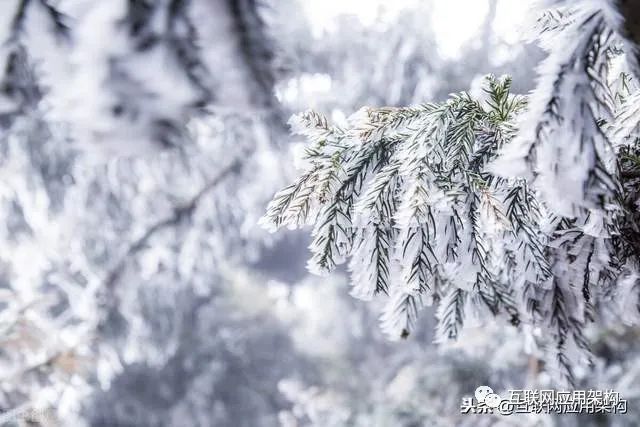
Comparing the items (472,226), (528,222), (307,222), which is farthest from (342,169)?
(528,222)

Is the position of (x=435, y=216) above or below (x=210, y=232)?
below

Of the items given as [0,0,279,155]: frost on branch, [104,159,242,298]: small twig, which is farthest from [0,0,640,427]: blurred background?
[0,0,279,155]: frost on branch

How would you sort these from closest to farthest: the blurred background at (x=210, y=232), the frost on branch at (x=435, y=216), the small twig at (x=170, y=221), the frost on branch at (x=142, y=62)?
the frost on branch at (x=142, y=62) < the frost on branch at (x=435, y=216) < the blurred background at (x=210, y=232) < the small twig at (x=170, y=221)

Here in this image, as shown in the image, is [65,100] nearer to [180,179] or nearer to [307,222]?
[307,222]

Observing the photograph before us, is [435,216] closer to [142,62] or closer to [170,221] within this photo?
[142,62]

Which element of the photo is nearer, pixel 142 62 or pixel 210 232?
pixel 142 62

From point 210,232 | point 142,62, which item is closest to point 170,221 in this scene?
point 210,232

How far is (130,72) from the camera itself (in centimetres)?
50

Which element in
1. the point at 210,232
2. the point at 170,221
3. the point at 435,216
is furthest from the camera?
the point at 210,232

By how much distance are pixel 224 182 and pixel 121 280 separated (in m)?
1.19

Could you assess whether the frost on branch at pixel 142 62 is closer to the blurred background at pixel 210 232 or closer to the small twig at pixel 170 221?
the blurred background at pixel 210 232

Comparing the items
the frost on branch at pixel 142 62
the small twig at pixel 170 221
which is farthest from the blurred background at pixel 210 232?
the frost on branch at pixel 142 62

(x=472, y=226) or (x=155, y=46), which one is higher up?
(x=472, y=226)

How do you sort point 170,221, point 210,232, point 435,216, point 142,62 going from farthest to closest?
point 210,232 < point 170,221 < point 435,216 < point 142,62
